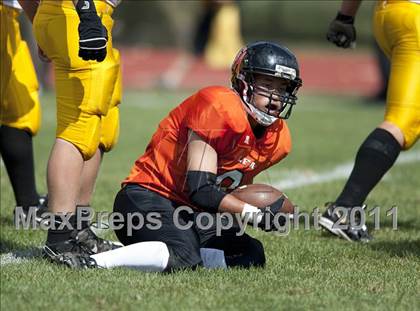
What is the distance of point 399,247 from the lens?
15.4ft

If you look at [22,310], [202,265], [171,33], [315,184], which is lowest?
[171,33]

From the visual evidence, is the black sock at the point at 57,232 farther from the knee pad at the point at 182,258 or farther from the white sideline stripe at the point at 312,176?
the white sideline stripe at the point at 312,176

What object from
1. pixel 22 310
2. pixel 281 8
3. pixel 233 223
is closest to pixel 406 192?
pixel 233 223

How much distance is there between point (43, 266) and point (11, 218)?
136cm

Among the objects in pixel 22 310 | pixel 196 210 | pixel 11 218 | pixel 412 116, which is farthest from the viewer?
pixel 11 218

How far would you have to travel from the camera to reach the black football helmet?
401 centimetres

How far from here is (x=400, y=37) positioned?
4.93 metres

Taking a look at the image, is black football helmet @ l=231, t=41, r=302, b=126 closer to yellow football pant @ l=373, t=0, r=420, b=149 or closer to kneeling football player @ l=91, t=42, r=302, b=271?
kneeling football player @ l=91, t=42, r=302, b=271

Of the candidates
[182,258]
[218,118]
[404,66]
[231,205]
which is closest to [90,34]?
A: [218,118]

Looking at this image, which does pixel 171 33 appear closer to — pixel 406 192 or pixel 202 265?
pixel 406 192

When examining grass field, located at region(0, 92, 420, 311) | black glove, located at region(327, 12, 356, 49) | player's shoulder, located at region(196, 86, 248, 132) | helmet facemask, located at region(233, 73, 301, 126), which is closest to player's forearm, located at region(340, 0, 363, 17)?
black glove, located at region(327, 12, 356, 49)

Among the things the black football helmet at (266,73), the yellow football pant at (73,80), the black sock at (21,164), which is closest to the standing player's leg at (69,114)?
the yellow football pant at (73,80)

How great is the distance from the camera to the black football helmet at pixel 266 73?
4008 millimetres

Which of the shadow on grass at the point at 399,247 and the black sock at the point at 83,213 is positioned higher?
the black sock at the point at 83,213
